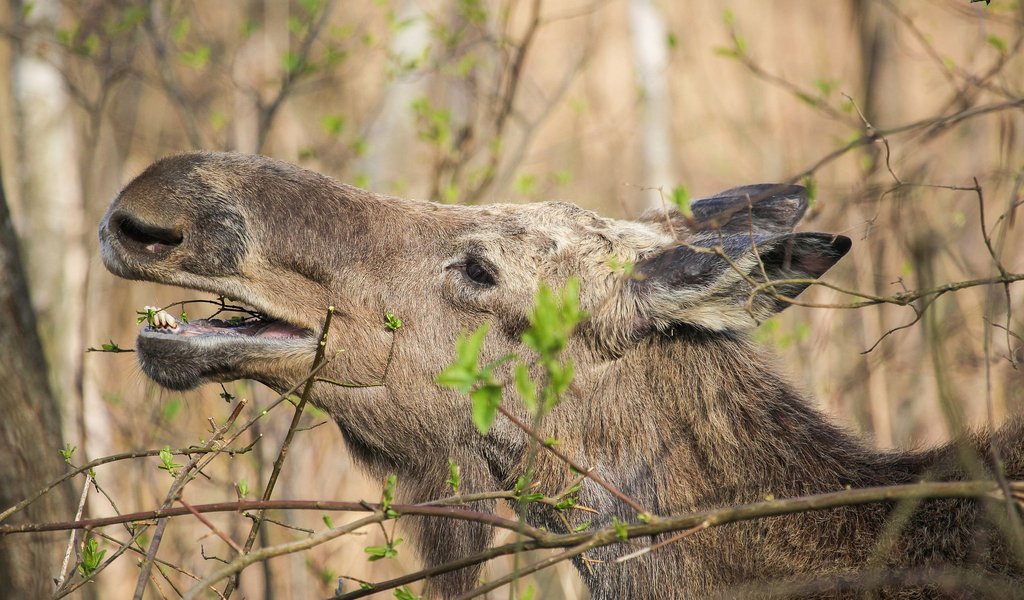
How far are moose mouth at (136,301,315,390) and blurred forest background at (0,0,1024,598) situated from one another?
401 mm

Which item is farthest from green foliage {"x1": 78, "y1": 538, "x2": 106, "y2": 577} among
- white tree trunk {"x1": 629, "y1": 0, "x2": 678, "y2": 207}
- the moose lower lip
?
white tree trunk {"x1": 629, "y1": 0, "x2": 678, "y2": 207}

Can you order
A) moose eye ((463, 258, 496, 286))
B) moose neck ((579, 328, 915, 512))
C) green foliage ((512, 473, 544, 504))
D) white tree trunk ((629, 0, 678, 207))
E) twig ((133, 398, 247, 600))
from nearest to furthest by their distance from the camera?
green foliage ((512, 473, 544, 504))
twig ((133, 398, 247, 600))
moose neck ((579, 328, 915, 512))
moose eye ((463, 258, 496, 286))
white tree trunk ((629, 0, 678, 207))

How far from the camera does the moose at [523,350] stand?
3.54m

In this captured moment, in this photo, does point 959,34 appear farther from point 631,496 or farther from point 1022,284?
point 631,496

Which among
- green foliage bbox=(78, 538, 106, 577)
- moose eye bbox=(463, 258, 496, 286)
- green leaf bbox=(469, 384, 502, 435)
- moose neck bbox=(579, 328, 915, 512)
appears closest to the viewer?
green leaf bbox=(469, 384, 502, 435)

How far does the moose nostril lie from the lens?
11.6ft

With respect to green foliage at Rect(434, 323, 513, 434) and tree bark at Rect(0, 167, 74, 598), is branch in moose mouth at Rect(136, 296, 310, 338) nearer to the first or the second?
tree bark at Rect(0, 167, 74, 598)

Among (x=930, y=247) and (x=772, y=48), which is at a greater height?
(x=772, y=48)

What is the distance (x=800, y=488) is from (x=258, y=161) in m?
2.52

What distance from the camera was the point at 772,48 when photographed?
15.2 m

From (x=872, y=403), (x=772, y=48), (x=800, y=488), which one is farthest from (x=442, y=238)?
(x=772, y=48)

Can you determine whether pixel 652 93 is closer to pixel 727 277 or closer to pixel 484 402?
pixel 727 277

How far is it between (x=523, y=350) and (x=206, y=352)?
4.02ft

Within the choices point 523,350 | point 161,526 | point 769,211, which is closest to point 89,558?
Answer: point 161,526
